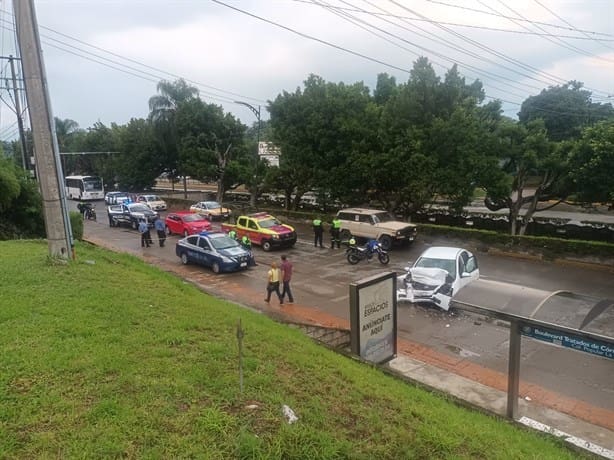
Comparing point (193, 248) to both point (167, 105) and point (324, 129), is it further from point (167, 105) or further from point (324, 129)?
point (167, 105)

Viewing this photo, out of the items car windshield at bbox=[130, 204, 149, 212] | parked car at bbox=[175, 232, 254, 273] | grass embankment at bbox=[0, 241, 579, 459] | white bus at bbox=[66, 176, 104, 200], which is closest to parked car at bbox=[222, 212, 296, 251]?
parked car at bbox=[175, 232, 254, 273]

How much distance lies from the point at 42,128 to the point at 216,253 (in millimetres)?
9518

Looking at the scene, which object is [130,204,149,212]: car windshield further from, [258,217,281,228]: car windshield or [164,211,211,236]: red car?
[258,217,281,228]: car windshield

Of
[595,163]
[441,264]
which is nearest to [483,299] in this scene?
[441,264]

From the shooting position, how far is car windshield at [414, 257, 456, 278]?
44.9ft

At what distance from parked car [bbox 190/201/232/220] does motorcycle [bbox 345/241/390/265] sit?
17.2 metres

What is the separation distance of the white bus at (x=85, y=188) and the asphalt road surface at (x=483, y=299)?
3239cm

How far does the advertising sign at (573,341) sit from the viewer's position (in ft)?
20.5

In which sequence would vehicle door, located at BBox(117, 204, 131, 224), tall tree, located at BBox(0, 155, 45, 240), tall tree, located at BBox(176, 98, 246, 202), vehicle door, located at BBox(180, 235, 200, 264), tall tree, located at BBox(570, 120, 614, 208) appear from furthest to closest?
tall tree, located at BBox(176, 98, 246, 202), vehicle door, located at BBox(117, 204, 131, 224), tall tree, located at BBox(0, 155, 45, 240), vehicle door, located at BBox(180, 235, 200, 264), tall tree, located at BBox(570, 120, 614, 208)

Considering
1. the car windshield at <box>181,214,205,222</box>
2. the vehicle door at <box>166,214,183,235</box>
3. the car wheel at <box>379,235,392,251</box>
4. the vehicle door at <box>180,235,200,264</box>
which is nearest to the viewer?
the vehicle door at <box>180,235,200,264</box>

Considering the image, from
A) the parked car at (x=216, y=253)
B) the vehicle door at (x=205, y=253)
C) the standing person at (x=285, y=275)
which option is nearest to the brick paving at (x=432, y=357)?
the standing person at (x=285, y=275)

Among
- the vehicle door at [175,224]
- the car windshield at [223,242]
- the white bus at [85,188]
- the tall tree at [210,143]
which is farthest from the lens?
the white bus at [85,188]

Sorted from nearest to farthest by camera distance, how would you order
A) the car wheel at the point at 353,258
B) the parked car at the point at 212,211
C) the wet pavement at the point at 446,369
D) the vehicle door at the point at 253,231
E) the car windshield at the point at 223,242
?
the wet pavement at the point at 446,369 < the car windshield at the point at 223,242 < the car wheel at the point at 353,258 < the vehicle door at the point at 253,231 < the parked car at the point at 212,211

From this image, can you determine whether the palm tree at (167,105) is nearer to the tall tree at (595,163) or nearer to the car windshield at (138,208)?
the car windshield at (138,208)
